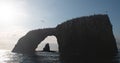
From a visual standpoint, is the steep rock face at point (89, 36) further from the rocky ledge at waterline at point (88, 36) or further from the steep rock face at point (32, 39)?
the steep rock face at point (32, 39)

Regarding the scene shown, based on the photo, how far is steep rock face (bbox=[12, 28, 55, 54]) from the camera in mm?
138988

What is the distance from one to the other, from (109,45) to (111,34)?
6.81 m

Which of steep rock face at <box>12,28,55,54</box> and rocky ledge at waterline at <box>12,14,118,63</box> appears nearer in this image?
rocky ledge at waterline at <box>12,14,118,63</box>

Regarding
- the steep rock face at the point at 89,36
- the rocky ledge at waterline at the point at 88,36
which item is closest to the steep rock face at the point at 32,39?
the rocky ledge at waterline at the point at 88,36

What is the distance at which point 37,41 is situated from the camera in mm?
144375

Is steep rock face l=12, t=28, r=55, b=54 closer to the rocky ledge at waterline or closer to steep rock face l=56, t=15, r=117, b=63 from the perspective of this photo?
the rocky ledge at waterline

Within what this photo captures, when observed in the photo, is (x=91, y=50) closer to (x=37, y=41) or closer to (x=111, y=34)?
(x=111, y=34)

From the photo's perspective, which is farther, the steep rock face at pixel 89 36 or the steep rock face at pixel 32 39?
the steep rock face at pixel 32 39

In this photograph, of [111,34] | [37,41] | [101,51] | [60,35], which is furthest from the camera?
[37,41]

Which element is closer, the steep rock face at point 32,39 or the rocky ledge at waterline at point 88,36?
the rocky ledge at waterline at point 88,36

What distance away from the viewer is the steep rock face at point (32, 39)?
456ft

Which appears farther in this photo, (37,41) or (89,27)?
(37,41)

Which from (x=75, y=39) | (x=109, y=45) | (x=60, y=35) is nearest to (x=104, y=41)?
(x=109, y=45)

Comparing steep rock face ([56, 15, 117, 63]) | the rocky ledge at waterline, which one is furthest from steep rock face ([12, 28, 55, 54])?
steep rock face ([56, 15, 117, 63])
